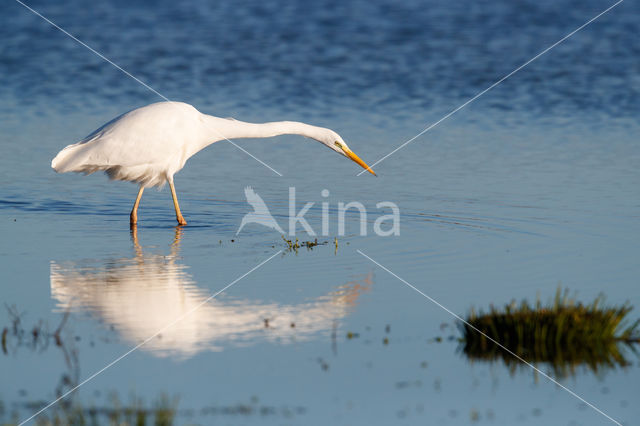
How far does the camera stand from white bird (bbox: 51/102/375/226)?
501 inches

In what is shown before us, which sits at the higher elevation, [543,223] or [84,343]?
[543,223]

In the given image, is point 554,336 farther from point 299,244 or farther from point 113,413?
point 299,244

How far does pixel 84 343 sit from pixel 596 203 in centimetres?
825

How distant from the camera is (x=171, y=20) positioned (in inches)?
1256

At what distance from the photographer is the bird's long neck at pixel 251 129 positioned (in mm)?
13289

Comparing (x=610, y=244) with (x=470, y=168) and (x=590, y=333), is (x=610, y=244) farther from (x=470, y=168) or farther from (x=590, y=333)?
(x=470, y=168)

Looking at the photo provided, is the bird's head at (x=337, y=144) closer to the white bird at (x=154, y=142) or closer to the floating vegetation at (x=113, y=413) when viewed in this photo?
the white bird at (x=154, y=142)

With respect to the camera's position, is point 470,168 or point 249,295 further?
point 470,168

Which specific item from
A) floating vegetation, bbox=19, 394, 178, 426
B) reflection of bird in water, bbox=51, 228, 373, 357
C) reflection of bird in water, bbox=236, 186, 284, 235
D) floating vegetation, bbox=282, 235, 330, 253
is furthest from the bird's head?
floating vegetation, bbox=19, 394, 178, 426

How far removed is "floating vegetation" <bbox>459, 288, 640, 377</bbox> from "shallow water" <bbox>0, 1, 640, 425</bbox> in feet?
0.94

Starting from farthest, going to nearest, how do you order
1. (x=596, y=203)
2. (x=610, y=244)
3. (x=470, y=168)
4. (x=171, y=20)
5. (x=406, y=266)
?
(x=171, y=20), (x=470, y=168), (x=596, y=203), (x=610, y=244), (x=406, y=266)

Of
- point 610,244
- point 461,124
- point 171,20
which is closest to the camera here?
point 610,244

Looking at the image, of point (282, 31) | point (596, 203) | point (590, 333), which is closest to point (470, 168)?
point (596, 203)

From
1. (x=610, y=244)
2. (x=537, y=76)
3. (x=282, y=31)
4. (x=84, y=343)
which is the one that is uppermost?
(x=282, y=31)
